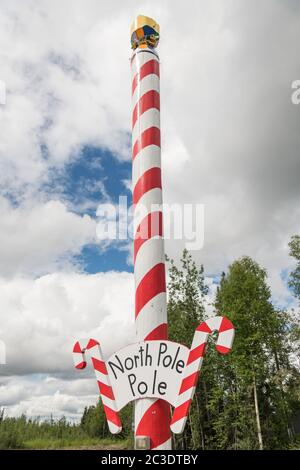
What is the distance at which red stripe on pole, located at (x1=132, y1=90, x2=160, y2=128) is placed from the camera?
17.8ft

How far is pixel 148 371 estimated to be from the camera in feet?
14.1

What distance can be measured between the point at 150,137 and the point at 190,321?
19.0 meters

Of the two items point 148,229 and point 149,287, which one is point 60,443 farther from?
point 148,229

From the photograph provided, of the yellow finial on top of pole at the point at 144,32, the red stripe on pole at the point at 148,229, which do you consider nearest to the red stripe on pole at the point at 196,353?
the red stripe on pole at the point at 148,229

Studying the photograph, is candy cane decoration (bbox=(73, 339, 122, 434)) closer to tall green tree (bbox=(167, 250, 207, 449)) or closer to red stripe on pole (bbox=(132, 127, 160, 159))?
red stripe on pole (bbox=(132, 127, 160, 159))

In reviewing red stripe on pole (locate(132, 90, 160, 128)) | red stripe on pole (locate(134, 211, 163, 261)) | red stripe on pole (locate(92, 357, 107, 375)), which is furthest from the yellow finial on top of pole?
red stripe on pole (locate(92, 357, 107, 375))

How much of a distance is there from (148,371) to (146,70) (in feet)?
12.8

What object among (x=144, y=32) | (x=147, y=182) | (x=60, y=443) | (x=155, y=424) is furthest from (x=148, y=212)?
(x=60, y=443)

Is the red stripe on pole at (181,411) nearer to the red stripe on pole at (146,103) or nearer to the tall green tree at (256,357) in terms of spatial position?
the red stripe on pole at (146,103)

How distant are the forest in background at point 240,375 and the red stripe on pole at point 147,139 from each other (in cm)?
1637

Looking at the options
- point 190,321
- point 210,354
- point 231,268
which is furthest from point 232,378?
point 231,268

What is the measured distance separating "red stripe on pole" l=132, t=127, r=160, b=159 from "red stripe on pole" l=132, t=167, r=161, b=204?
36cm

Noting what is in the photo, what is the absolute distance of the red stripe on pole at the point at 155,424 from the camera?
421 centimetres
